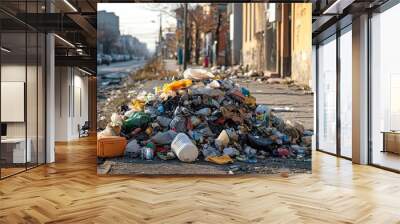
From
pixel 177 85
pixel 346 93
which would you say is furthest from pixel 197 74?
pixel 346 93

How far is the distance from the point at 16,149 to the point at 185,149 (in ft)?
8.91

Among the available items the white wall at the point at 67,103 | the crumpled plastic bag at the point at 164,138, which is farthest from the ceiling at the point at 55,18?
the white wall at the point at 67,103

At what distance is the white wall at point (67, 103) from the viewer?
14344 mm

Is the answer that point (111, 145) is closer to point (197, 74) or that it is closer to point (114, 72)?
point (114, 72)

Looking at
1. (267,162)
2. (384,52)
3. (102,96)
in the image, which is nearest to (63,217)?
(102,96)

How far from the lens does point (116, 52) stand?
669 cm

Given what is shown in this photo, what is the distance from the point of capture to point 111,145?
6480mm

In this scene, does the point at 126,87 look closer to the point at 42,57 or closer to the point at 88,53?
the point at 42,57

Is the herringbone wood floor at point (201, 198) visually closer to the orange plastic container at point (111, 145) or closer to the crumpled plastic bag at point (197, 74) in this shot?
the orange plastic container at point (111, 145)

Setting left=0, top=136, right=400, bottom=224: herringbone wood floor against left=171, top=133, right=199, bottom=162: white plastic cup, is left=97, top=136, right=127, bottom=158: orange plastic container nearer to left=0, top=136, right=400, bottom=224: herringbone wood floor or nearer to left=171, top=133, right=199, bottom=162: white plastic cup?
left=0, top=136, right=400, bottom=224: herringbone wood floor

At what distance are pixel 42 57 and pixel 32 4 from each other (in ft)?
3.67

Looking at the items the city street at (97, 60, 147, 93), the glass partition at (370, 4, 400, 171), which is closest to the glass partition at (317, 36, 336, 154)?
the glass partition at (370, 4, 400, 171)

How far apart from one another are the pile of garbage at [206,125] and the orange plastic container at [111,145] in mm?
83

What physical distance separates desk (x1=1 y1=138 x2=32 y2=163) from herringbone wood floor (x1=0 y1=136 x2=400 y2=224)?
0.30 meters
